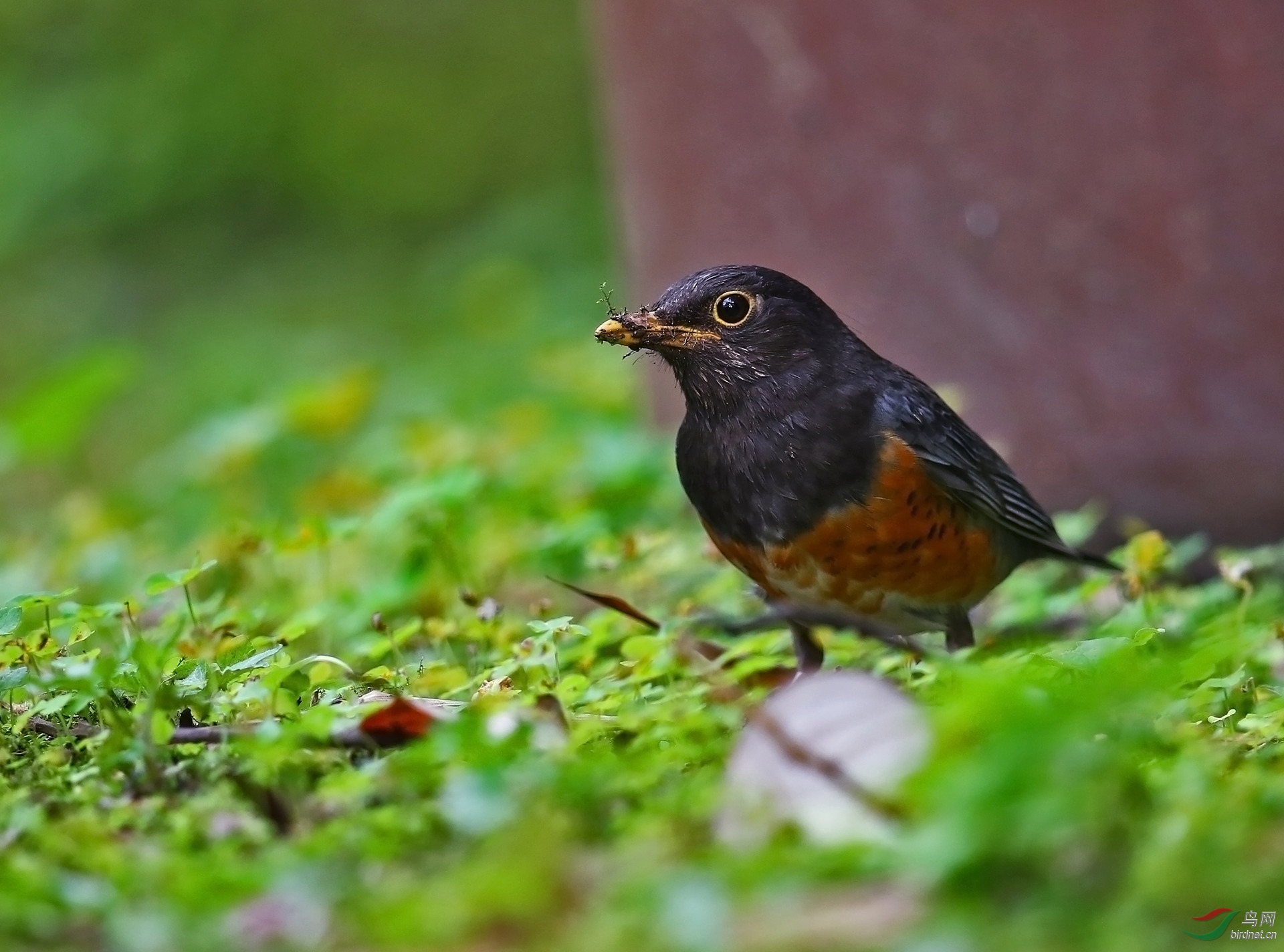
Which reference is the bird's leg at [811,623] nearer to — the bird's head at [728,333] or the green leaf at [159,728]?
the bird's head at [728,333]

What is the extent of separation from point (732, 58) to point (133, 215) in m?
10.6

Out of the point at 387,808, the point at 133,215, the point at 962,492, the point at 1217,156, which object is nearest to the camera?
the point at 387,808

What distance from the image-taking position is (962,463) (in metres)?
4.03

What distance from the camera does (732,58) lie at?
574 cm

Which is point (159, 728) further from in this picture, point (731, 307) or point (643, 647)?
point (731, 307)

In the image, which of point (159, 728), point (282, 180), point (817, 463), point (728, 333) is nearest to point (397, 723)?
point (159, 728)

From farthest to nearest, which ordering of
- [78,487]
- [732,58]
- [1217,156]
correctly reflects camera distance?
1. [78,487]
2. [732,58]
3. [1217,156]

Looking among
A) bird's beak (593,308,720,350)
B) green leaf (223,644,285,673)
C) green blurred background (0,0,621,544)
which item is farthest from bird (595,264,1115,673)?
green blurred background (0,0,621,544)

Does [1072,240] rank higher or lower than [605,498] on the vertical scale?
higher

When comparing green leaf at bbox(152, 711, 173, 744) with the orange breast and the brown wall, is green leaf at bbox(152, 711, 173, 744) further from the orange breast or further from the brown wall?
the brown wall

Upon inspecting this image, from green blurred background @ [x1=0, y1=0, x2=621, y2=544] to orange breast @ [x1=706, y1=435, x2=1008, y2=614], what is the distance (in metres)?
7.18

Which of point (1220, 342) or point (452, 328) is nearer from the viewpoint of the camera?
point (1220, 342)

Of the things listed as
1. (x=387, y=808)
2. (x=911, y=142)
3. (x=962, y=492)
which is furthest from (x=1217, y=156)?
(x=387, y=808)

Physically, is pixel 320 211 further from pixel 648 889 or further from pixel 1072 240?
pixel 648 889
